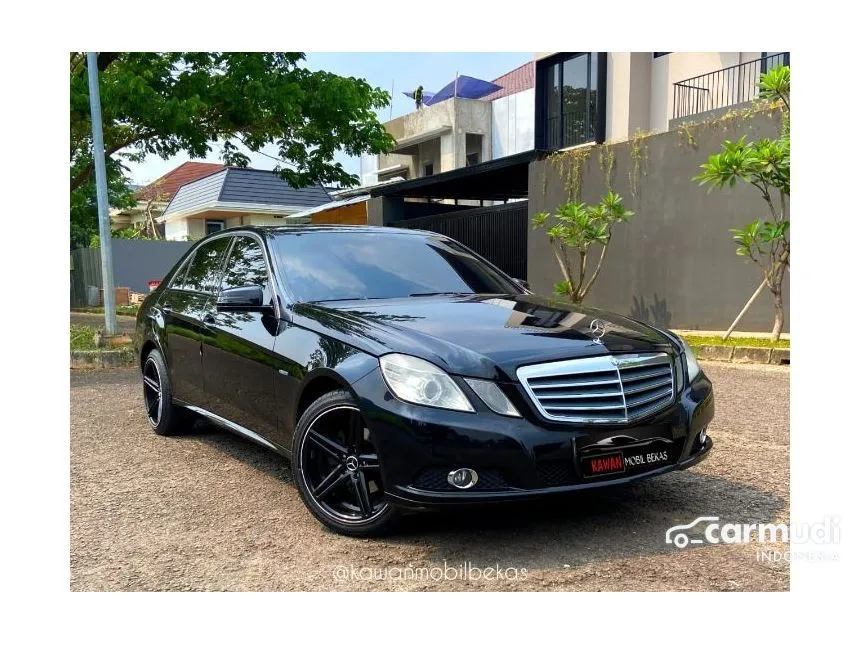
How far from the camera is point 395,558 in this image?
3.27m

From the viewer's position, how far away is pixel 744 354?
9.49 metres

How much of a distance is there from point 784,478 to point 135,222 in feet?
136

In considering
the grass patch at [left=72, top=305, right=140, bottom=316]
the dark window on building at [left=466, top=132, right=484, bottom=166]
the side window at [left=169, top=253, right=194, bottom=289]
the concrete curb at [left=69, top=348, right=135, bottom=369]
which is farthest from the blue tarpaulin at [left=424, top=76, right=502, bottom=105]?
the side window at [left=169, top=253, right=194, bottom=289]

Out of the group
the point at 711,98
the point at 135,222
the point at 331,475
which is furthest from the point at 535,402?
the point at 135,222

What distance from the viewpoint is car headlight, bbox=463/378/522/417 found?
3.14 m

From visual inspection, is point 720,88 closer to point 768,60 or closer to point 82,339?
point 768,60

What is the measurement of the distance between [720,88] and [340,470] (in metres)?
17.0

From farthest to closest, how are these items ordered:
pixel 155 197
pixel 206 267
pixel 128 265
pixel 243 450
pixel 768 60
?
1. pixel 155 197
2. pixel 128 265
3. pixel 768 60
4. pixel 206 267
5. pixel 243 450

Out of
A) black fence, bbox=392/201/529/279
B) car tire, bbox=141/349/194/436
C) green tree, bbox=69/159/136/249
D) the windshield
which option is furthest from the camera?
black fence, bbox=392/201/529/279

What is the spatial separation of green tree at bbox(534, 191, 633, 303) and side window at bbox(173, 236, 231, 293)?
862 cm

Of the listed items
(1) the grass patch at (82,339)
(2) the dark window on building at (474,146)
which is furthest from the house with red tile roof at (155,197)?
(1) the grass patch at (82,339)

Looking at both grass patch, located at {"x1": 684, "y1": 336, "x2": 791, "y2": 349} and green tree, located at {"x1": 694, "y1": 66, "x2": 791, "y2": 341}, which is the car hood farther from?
green tree, located at {"x1": 694, "y1": 66, "x2": 791, "y2": 341}

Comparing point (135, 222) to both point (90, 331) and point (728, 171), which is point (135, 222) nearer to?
point (90, 331)

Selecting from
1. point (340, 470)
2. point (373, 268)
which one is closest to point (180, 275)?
point (373, 268)
